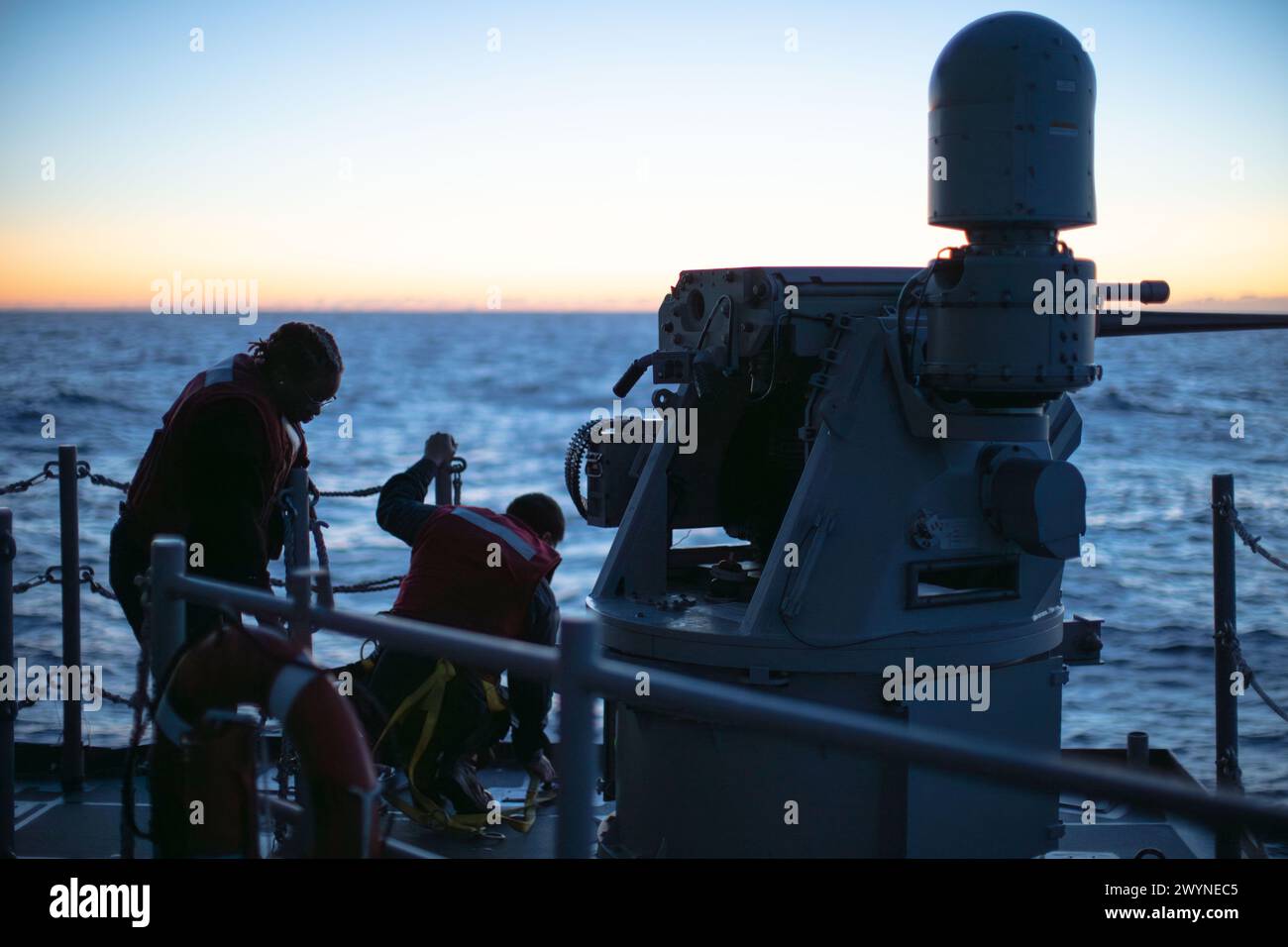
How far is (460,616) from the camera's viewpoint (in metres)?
5.50

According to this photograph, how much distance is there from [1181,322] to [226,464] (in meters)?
3.57

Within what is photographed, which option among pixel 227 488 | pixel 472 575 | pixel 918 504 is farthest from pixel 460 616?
pixel 918 504

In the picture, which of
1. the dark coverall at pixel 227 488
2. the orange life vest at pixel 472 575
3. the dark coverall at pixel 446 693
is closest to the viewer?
the dark coverall at pixel 227 488

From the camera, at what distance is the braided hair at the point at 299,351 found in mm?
4430

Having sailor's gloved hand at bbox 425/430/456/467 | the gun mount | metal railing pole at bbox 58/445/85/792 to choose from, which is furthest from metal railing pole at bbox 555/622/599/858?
metal railing pole at bbox 58/445/85/792

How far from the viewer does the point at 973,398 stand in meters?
4.80

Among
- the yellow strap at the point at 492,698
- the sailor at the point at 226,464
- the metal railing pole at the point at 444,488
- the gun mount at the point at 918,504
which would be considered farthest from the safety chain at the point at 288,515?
the gun mount at the point at 918,504

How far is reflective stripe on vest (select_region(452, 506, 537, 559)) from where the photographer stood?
5.52m

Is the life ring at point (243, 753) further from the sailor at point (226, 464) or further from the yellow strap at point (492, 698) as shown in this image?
the yellow strap at point (492, 698)

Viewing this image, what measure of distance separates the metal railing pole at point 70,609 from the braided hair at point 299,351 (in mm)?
2051

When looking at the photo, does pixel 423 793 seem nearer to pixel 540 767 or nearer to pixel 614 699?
pixel 540 767

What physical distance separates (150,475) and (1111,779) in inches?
127
